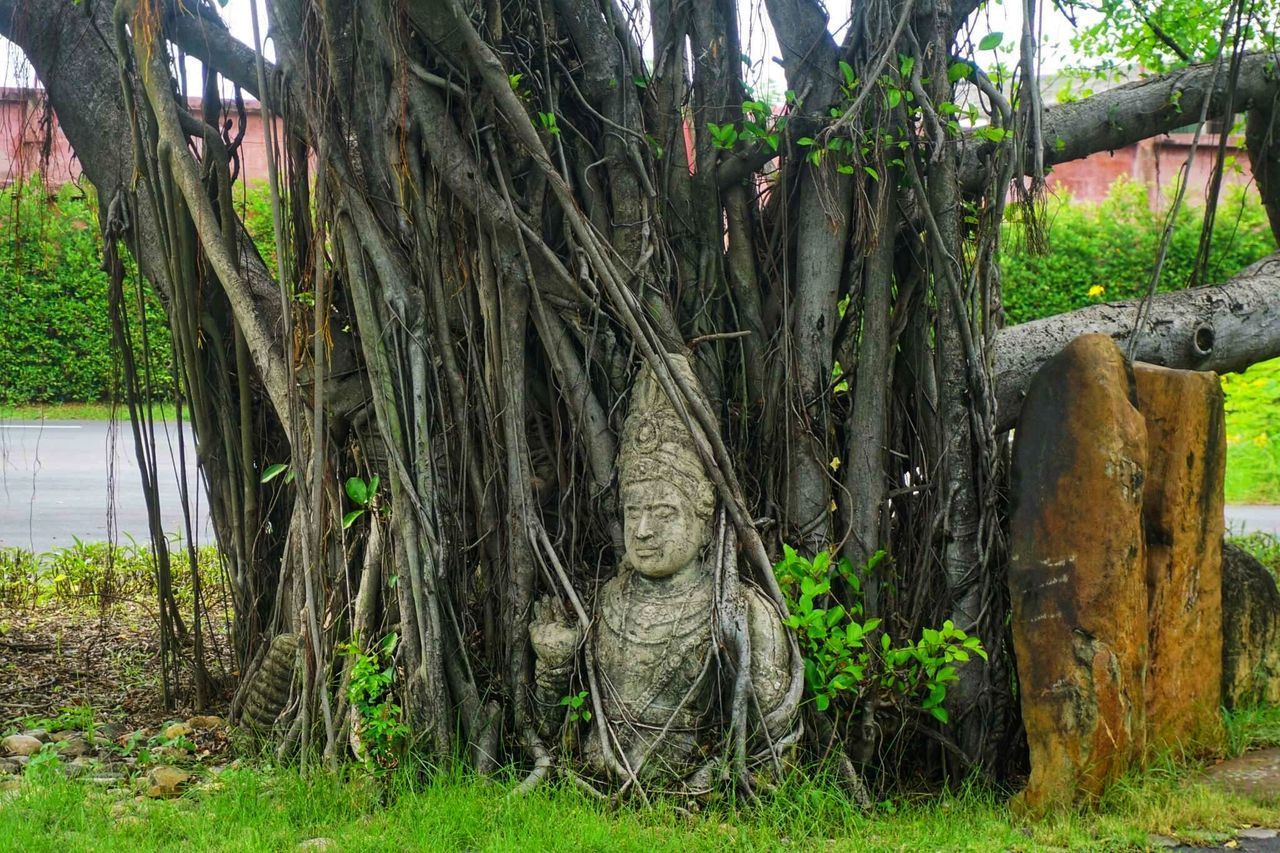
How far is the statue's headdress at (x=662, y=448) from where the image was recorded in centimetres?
394

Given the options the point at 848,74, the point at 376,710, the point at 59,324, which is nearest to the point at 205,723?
the point at 376,710

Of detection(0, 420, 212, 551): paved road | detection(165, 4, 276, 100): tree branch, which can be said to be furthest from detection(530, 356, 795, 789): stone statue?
detection(0, 420, 212, 551): paved road

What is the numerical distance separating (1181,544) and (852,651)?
47.7 inches

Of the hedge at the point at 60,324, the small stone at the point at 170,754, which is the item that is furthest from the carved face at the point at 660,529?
the hedge at the point at 60,324

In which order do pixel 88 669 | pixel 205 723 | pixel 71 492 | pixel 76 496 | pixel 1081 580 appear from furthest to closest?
1. pixel 71 492
2. pixel 76 496
3. pixel 88 669
4. pixel 205 723
5. pixel 1081 580

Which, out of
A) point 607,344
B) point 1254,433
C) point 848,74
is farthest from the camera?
point 1254,433

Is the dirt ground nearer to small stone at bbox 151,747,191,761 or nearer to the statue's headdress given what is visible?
small stone at bbox 151,747,191,761

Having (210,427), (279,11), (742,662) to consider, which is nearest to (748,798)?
(742,662)

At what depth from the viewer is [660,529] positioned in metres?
3.88

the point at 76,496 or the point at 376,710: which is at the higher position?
the point at 376,710

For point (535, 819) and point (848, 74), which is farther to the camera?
point (848, 74)

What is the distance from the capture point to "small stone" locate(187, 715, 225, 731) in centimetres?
485

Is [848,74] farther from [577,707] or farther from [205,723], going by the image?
[205,723]

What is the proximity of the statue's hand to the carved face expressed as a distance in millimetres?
334
